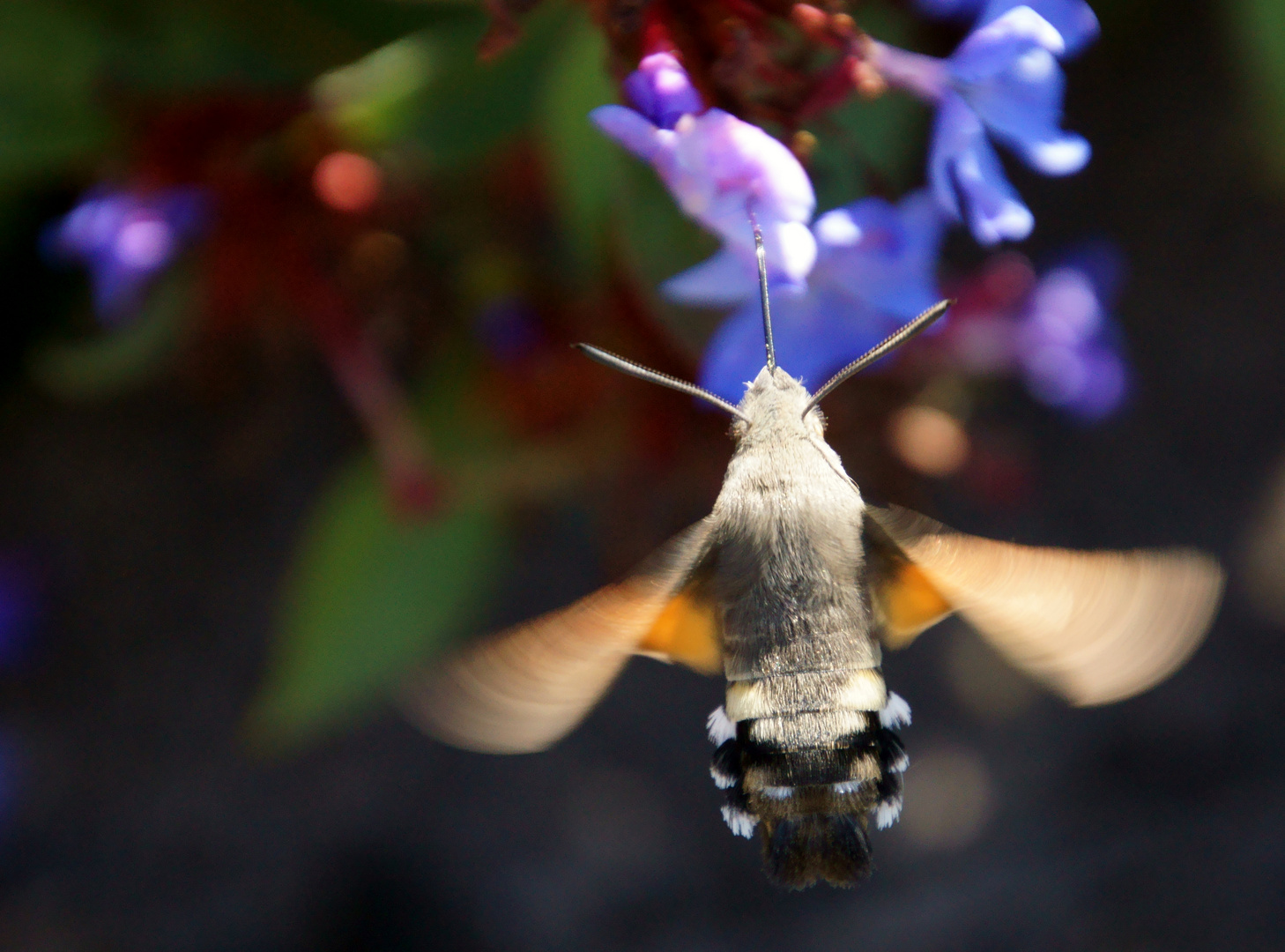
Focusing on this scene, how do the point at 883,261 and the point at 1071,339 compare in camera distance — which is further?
the point at 1071,339

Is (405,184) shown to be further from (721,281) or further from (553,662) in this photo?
(553,662)

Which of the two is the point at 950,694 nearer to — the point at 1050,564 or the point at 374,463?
the point at 374,463

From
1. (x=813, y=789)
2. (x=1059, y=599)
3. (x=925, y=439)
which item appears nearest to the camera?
(x=1059, y=599)

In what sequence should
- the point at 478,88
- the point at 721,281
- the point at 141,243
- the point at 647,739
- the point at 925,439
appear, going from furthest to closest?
the point at 647,739 < the point at 925,439 < the point at 478,88 < the point at 141,243 < the point at 721,281

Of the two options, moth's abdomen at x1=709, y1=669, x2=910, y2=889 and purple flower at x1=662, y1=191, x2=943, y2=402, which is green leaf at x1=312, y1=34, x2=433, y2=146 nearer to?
purple flower at x1=662, y1=191, x2=943, y2=402

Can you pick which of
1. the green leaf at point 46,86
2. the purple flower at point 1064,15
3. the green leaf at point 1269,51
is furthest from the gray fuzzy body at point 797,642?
the green leaf at point 46,86

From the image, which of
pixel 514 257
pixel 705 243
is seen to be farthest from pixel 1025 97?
pixel 514 257

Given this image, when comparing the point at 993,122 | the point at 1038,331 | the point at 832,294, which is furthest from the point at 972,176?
the point at 1038,331
